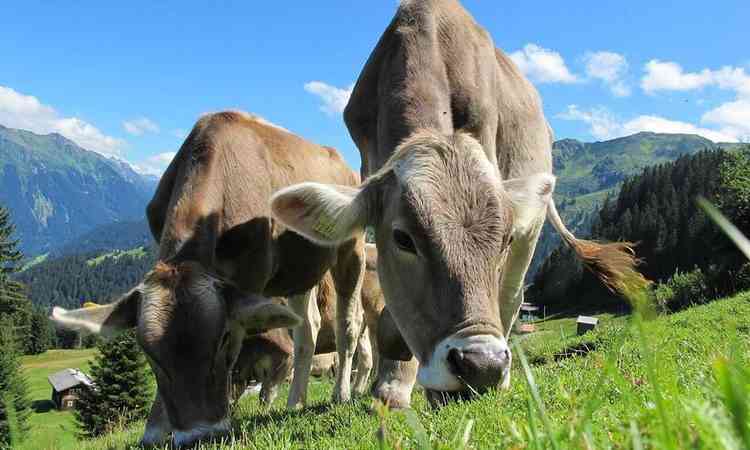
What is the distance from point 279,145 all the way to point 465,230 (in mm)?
4491

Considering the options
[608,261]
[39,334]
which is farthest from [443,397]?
[39,334]

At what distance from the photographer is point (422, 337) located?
4043 millimetres

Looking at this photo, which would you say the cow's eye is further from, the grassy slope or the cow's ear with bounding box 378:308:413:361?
the grassy slope

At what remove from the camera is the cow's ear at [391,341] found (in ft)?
16.0

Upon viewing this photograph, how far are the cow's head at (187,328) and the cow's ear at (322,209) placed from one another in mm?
867

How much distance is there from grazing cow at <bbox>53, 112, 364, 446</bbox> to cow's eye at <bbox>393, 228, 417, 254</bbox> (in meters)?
1.00

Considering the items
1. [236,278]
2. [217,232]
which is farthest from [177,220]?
[236,278]

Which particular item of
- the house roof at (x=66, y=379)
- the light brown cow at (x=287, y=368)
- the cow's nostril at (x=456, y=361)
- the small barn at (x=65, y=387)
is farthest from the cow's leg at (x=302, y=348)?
the small barn at (x=65, y=387)

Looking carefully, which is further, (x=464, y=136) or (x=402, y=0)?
(x=402, y=0)

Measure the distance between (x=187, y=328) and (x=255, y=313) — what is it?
648mm

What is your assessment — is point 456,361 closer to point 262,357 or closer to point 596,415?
point 596,415

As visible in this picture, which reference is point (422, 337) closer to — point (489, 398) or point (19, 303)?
point (489, 398)

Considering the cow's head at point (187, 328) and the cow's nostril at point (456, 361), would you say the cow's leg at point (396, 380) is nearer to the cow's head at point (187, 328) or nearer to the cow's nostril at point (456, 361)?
the cow's head at point (187, 328)

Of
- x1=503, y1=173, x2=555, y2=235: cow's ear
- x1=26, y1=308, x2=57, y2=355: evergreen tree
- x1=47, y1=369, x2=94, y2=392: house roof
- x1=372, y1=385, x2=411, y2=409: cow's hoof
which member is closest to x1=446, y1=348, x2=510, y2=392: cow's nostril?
x1=503, y1=173, x2=555, y2=235: cow's ear
